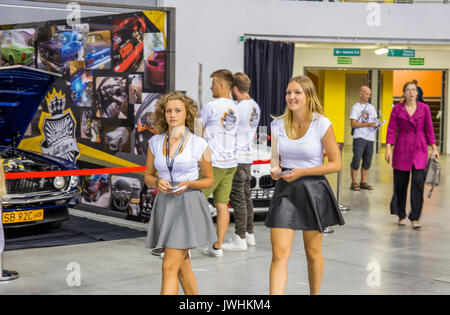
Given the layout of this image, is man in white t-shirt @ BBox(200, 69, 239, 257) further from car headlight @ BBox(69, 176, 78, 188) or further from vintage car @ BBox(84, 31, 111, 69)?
vintage car @ BBox(84, 31, 111, 69)

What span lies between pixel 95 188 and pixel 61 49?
5.35 feet

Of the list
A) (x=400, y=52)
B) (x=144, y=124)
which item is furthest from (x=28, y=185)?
(x=400, y=52)

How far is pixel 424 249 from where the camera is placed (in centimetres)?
631

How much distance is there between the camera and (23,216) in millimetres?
6277

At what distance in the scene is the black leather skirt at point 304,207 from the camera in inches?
149

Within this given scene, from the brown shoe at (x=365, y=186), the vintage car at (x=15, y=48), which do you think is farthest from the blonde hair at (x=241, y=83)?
the brown shoe at (x=365, y=186)

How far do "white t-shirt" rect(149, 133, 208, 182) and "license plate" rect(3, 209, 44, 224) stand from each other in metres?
2.78

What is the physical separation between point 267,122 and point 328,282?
7.37m

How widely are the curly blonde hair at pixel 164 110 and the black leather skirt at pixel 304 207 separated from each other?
0.66m

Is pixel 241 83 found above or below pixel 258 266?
above

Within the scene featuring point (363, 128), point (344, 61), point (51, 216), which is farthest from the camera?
point (344, 61)

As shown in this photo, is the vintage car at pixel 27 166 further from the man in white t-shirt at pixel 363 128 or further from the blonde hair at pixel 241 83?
the man in white t-shirt at pixel 363 128

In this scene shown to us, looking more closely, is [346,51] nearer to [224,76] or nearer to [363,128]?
[363,128]

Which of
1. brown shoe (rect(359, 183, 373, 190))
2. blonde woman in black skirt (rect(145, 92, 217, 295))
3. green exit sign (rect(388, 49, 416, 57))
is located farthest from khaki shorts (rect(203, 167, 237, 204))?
green exit sign (rect(388, 49, 416, 57))
